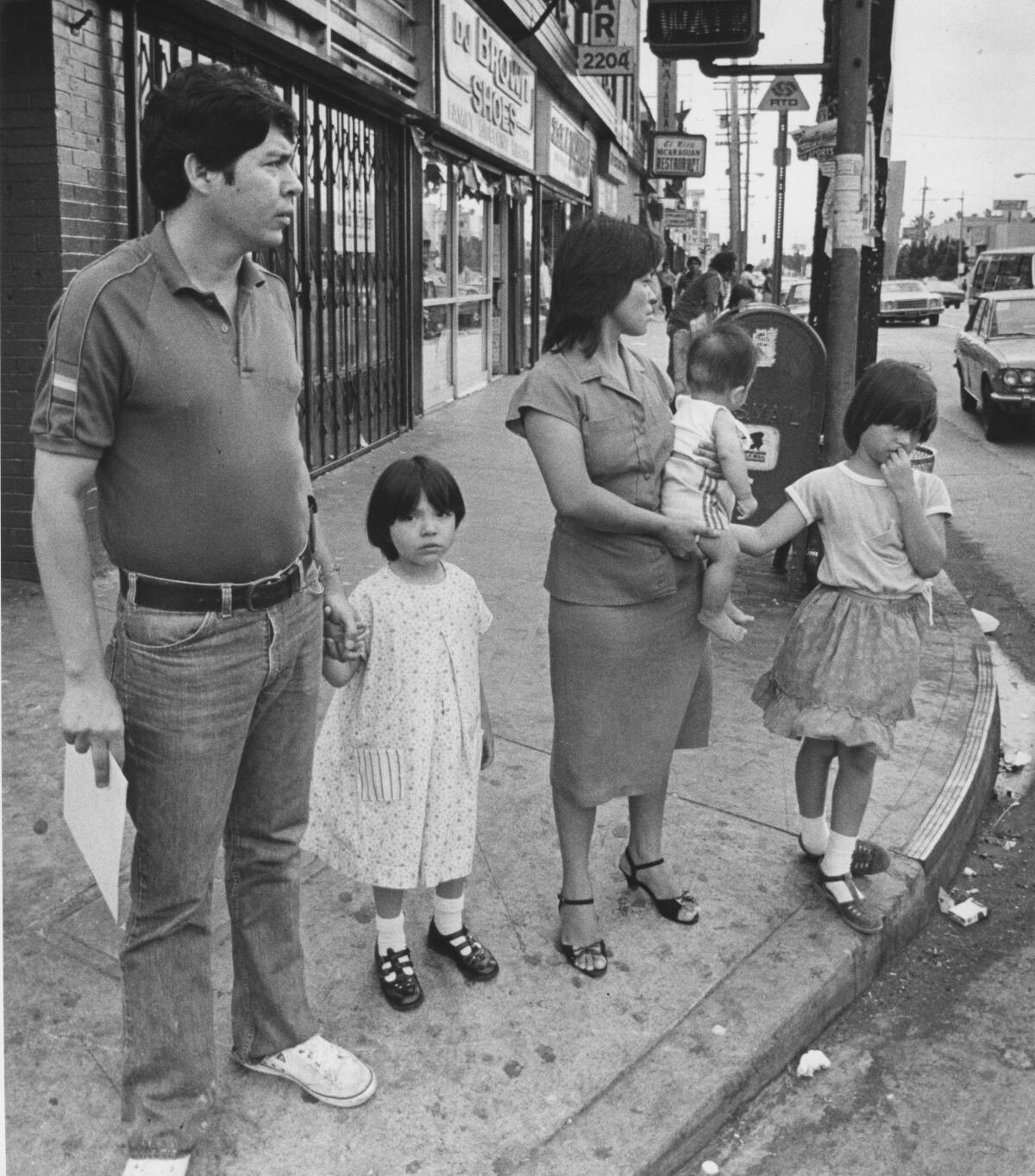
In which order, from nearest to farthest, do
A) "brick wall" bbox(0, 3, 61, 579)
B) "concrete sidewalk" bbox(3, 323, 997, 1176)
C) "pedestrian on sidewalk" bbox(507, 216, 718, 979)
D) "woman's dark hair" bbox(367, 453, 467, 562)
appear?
"concrete sidewalk" bbox(3, 323, 997, 1176) < "woman's dark hair" bbox(367, 453, 467, 562) < "pedestrian on sidewalk" bbox(507, 216, 718, 979) < "brick wall" bbox(0, 3, 61, 579)

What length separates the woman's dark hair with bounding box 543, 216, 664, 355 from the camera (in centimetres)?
299

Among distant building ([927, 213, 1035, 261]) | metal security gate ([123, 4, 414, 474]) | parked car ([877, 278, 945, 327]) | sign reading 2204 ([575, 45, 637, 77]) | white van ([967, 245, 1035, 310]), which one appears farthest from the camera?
distant building ([927, 213, 1035, 261])

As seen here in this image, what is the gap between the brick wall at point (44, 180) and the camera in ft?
18.8

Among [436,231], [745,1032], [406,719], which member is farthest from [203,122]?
[436,231]

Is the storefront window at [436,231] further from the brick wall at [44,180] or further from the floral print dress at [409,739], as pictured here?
the floral print dress at [409,739]

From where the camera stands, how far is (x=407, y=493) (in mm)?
2883

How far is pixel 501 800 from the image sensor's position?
4.20 meters

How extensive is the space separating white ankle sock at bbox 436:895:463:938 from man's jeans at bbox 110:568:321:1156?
611 millimetres

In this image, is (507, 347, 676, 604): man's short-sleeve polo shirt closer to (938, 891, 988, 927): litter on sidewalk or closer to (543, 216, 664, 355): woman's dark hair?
(543, 216, 664, 355): woman's dark hair

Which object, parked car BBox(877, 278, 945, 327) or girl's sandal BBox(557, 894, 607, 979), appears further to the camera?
parked car BBox(877, 278, 945, 327)

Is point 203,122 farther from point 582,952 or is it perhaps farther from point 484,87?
point 484,87

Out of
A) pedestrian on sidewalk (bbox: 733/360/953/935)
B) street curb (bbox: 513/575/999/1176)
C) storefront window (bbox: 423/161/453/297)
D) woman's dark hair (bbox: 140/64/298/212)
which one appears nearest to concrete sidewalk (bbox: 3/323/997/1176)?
street curb (bbox: 513/575/999/1176)

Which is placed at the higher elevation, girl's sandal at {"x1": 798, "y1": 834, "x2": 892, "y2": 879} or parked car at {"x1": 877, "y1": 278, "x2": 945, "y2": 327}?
parked car at {"x1": 877, "y1": 278, "x2": 945, "y2": 327}

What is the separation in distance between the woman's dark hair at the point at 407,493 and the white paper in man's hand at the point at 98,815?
2.92 feet
